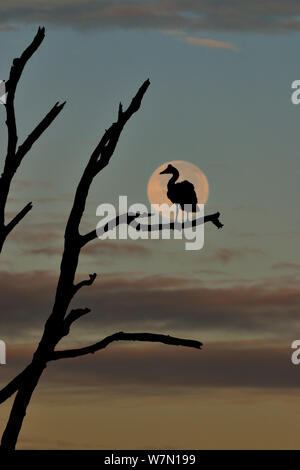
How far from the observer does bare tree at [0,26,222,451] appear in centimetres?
1080

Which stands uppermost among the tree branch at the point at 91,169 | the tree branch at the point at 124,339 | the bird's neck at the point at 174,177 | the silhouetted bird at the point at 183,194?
the bird's neck at the point at 174,177

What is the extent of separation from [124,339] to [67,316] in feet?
2.57

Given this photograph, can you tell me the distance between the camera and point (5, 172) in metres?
10.3

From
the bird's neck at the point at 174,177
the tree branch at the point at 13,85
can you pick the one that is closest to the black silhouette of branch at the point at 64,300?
the tree branch at the point at 13,85

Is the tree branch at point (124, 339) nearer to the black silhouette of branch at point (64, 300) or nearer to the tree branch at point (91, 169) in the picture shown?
the black silhouette of branch at point (64, 300)

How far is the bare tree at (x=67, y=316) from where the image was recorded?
10.8 metres

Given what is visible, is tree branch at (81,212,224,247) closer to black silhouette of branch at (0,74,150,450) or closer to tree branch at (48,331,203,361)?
black silhouette of branch at (0,74,150,450)

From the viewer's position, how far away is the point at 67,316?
10961 millimetres
